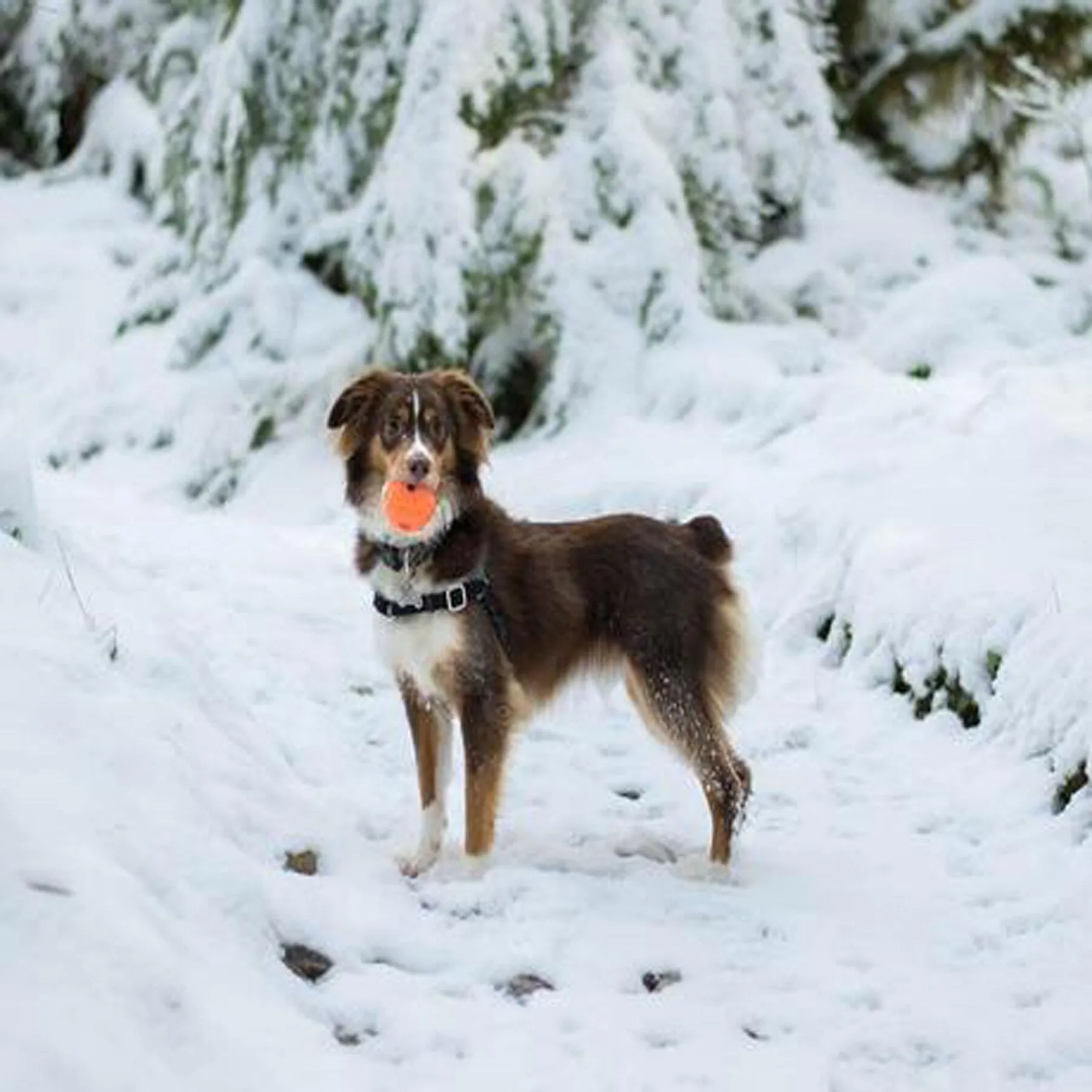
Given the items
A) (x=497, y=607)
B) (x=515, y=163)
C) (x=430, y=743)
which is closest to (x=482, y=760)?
(x=430, y=743)

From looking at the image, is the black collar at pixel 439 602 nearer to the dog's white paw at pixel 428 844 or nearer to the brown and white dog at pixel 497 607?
the brown and white dog at pixel 497 607

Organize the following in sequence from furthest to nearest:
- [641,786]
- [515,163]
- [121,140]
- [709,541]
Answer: [121,140] → [515,163] → [641,786] → [709,541]

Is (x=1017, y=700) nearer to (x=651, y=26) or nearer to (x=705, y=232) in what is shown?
(x=705, y=232)

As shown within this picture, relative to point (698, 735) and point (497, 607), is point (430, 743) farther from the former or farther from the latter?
point (698, 735)

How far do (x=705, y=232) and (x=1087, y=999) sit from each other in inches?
314

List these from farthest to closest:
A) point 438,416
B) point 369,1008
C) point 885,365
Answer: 1. point 885,365
2. point 438,416
3. point 369,1008

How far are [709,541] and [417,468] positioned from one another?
1223mm

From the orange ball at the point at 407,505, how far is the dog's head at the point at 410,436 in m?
0.03

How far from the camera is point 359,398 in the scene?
5.21m

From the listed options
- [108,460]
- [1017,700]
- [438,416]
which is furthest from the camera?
[108,460]

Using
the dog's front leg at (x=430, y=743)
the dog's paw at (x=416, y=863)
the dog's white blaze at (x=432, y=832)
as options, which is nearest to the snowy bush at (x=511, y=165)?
the dog's front leg at (x=430, y=743)

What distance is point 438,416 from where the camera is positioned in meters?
5.12

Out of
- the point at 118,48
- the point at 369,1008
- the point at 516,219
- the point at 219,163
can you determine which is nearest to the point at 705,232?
the point at 516,219

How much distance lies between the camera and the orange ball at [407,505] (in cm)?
500
